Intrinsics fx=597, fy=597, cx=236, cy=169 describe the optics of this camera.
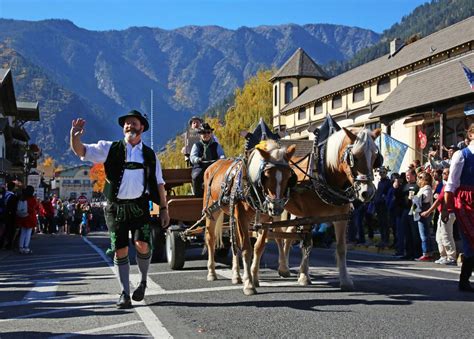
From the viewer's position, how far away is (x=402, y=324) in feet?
19.5

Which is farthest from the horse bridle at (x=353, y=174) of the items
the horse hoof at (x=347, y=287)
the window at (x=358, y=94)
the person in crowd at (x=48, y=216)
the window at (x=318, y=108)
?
the window at (x=318, y=108)

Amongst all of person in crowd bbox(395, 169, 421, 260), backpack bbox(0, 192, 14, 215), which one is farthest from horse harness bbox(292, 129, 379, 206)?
backpack bbox(0, 192, 14, 215)

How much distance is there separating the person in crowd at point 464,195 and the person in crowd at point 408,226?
20.2ft

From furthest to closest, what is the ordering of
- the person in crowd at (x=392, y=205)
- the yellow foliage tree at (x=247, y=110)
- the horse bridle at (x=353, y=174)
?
the yellow foliage tree at (x=247, y=110) → the person in crowd at (x=392, y=205) → the horse bridle at (x=353, y=174)

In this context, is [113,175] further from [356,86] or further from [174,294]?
[356,86]

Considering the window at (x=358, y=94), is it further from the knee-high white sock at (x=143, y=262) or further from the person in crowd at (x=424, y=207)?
the knee-high white sock at (x=143, y=262)

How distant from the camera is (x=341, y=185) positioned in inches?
329

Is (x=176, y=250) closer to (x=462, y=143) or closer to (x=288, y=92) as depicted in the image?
(x=462, y=143)

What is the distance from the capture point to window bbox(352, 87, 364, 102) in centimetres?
4633

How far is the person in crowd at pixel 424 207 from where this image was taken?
44.6ft

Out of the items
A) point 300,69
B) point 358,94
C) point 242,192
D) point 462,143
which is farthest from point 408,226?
point 300,69

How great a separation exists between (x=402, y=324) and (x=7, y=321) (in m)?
4.21

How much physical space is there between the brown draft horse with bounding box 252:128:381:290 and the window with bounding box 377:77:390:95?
3607 centimetres

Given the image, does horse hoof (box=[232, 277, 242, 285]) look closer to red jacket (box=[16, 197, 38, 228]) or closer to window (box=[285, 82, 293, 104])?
red jacket (box=[16, 197, 38, 228])
